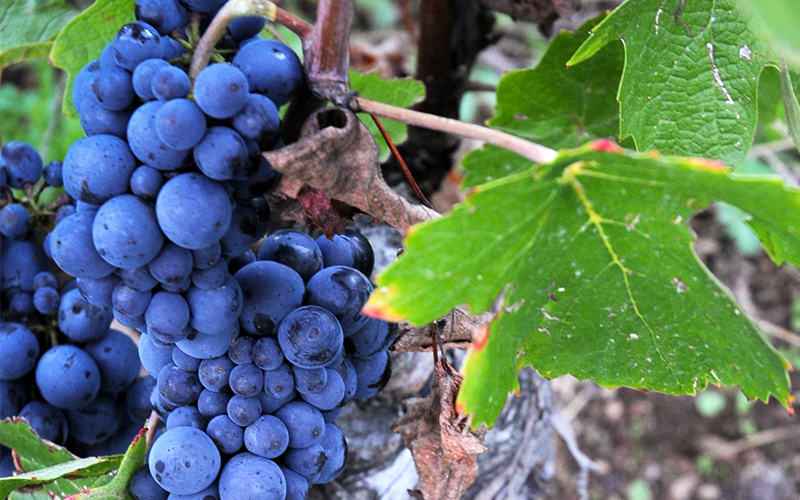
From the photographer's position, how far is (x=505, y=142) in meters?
0.63

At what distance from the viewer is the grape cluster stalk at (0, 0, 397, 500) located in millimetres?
571

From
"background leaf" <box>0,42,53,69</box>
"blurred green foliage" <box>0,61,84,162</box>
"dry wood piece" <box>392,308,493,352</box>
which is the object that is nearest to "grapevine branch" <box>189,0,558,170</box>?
"dry wood piece" <box>392,308,493,352</box>

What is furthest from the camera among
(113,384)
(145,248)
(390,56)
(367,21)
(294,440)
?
(367,21)

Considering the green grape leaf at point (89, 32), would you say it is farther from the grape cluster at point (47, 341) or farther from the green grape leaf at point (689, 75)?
the green grape leaf at point (689, 75)

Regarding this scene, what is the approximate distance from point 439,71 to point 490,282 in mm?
829

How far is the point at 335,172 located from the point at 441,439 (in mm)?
335

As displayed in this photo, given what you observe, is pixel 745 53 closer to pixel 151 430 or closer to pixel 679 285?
pixel 679 285

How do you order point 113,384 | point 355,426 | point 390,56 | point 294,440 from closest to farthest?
point 294,440
point 113,384
point 355,426
point 390,56

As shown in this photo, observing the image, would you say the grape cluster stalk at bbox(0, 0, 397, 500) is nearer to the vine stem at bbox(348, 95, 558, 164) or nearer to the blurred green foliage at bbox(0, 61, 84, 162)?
the vine stem at bbox(348, 95, 558, 164)

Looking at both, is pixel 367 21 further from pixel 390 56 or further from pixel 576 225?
pixel 576 225

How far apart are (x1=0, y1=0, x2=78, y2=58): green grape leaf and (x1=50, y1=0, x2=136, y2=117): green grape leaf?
20 centimetres

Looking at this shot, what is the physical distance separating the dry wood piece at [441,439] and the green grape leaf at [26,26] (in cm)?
80

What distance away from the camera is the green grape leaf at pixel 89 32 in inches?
33.1

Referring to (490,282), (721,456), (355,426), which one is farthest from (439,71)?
(721,456)
